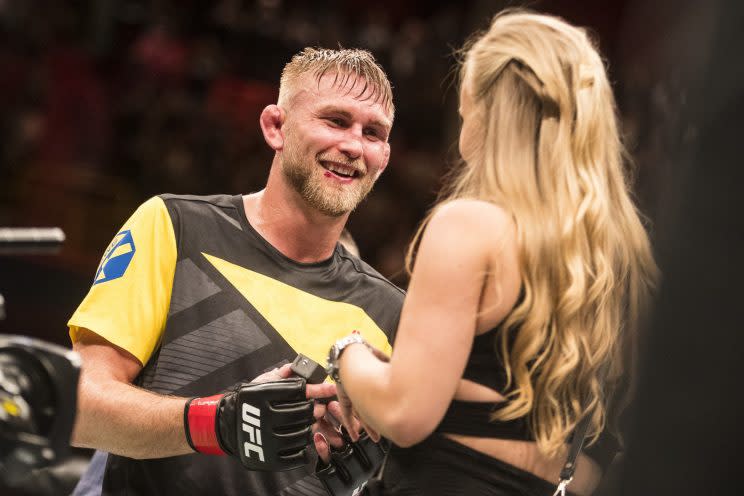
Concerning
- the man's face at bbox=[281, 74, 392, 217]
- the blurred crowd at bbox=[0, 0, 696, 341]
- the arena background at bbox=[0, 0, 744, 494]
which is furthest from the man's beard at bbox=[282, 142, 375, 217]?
the blurred crowd at bbox=[0, 0, 696, 341]

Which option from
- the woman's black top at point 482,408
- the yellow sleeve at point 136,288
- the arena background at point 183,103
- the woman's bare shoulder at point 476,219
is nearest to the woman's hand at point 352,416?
the woman's black top at point 482,408

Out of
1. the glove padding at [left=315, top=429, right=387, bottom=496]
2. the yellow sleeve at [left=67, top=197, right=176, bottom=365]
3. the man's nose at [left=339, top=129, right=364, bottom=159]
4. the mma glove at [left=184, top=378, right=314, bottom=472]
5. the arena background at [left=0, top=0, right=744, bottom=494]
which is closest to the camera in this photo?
the mma glove at [left=184, top=378, right=314, bottom=472]

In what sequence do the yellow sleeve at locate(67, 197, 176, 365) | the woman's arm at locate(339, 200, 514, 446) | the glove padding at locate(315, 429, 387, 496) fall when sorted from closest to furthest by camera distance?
the woman's arm at locate(339, 200, 514, 446), the glove padding at locate(315, 429, 387, 496), the yellow sleeve at locate(67, 197, 176, 365)

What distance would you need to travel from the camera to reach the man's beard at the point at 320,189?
2.19 meters

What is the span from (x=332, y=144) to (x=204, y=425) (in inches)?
27.4

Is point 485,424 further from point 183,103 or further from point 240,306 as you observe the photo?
point 183,103

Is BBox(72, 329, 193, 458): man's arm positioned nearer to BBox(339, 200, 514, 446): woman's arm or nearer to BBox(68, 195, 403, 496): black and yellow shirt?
BBox(68, 195, 403, 496): black and yellow shirt

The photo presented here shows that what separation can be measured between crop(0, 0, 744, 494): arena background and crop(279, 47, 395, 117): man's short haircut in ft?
6.05

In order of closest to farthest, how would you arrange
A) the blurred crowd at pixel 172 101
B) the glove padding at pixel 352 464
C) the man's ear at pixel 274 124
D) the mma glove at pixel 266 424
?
the mma glove at pixel 266 424 < the glove padding at pixel 352 464 < the man's ear at pixel 274 124 < the blurred crowd at pixel 172 101

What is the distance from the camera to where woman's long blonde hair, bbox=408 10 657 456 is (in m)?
1.47

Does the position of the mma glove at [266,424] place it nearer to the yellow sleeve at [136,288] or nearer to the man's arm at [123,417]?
the man's arm at [123,417]

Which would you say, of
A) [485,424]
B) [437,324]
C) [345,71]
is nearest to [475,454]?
[485,424]

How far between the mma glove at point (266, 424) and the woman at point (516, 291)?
19 centimetres

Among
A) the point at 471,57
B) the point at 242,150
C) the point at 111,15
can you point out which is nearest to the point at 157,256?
the point at 471,57
